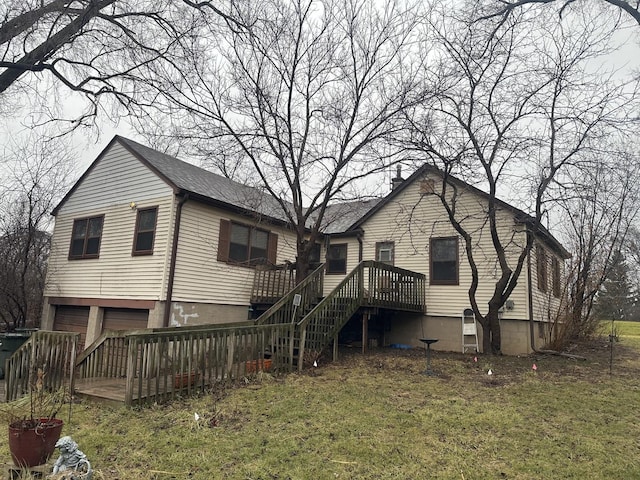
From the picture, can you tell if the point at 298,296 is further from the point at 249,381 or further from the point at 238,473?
the point at 238,473

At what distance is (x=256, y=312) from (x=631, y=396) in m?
10.3

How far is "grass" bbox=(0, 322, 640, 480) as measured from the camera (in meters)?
4.27

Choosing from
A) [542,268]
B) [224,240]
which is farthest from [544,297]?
[224,240]

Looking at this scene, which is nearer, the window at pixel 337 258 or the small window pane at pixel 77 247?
the small window pane at pixel 77 247

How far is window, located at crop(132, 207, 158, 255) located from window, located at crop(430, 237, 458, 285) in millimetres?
8848

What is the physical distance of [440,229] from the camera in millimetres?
13891

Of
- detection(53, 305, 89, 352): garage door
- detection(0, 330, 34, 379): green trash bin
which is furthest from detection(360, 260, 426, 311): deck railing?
detection(53, 305, 89, 352): garage door

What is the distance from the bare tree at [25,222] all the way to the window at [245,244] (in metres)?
7.49

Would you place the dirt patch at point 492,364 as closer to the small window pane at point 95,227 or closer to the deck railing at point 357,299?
the deck railing at point 357,299

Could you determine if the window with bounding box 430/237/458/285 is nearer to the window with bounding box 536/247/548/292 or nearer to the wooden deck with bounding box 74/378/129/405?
the window with bounding box 536/247/548/292

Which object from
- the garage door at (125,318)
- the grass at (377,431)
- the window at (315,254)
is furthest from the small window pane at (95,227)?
the grass at (377,431)

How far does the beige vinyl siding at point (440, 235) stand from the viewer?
1289cm

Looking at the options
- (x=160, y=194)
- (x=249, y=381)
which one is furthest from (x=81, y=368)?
(x=160, y=194)

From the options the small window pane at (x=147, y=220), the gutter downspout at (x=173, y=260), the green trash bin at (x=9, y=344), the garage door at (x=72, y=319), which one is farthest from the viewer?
the garage door at (x=72, y=319)
